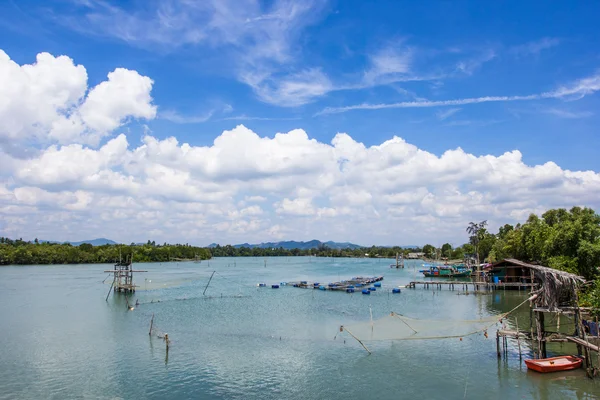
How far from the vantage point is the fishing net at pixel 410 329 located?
1195 inches

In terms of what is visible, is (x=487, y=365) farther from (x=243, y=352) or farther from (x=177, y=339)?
(x=177, y=339)

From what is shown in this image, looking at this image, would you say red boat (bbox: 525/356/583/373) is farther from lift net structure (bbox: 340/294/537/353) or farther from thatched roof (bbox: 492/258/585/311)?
lift net structure (bbox: 340/294/537/353)

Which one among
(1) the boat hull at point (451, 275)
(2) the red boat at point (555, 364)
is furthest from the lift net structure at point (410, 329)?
(1) the boat hull at point (451, 275)

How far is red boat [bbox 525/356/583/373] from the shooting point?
22.6 meters

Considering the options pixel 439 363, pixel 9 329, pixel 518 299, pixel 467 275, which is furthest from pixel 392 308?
pixel 467 275

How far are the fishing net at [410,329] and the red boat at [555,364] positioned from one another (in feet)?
21.8

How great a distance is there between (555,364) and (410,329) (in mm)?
10724

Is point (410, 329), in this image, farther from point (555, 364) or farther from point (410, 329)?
point (555, 364)

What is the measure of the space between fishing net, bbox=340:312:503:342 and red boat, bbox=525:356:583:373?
664 cm

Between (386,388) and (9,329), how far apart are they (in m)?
32.3

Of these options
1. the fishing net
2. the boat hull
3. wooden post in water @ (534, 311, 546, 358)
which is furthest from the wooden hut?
wooden post in water @ (534, 311, 546, 358)

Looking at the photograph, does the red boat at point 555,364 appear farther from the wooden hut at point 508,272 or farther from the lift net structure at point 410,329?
the wooden hut at point 508,272

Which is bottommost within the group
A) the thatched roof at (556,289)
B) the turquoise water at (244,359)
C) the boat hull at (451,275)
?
the turquoise water at (244,359)

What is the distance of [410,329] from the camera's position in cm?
3186
